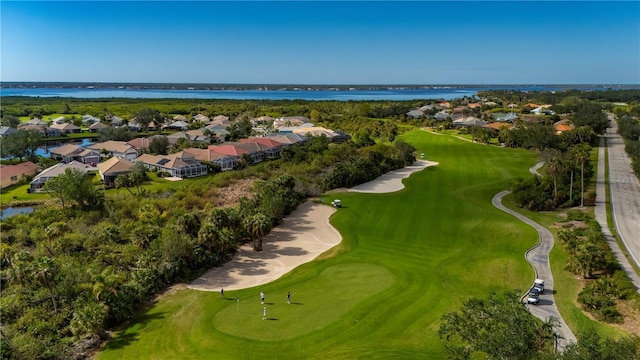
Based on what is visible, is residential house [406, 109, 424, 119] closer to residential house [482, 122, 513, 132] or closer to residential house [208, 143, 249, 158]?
residential house [482, 122, 513, 132]

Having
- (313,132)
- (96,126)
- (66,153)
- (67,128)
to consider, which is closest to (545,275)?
(313,132)

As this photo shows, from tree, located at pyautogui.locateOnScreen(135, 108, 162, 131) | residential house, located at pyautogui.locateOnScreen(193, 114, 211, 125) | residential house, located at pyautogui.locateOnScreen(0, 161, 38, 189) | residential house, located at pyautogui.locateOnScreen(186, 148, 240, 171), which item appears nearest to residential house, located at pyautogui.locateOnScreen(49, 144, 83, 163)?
residential house, located at pyautogui.locateOnScreen(0, 161, 38, 189)

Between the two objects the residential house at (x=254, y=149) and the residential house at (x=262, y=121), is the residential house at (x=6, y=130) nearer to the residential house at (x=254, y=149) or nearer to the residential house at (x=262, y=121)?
the residential house at (x=254, y=149)

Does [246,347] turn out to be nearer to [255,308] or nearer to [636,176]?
[255,308]

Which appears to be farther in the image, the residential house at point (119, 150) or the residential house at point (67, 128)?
the residential house at point (67, 128)

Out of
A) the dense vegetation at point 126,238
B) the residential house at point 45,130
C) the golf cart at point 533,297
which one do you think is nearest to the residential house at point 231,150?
the dense vegetation at point 126,238

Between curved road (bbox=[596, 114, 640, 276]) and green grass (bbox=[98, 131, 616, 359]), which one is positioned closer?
green grass (bbox=[98, 131, 616, 359])
